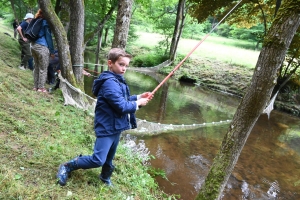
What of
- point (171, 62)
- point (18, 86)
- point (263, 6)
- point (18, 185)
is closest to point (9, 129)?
point (18, 185)

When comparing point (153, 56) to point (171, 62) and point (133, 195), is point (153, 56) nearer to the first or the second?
point (171, 62)

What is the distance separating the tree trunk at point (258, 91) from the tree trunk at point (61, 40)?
376 centimetres

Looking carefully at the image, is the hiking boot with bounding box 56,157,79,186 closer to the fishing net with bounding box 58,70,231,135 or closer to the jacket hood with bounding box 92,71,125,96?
the jacket hood with bounding box 92,71,125,96

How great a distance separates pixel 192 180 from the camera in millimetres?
4152

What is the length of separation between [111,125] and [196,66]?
48.2 ft

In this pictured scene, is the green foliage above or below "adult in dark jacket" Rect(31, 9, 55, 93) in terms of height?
below

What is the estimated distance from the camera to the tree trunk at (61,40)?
15.8 feet

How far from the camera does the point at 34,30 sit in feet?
15.3

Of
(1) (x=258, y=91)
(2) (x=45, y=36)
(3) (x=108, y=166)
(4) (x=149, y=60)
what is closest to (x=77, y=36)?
(2) (x=45, y=36)

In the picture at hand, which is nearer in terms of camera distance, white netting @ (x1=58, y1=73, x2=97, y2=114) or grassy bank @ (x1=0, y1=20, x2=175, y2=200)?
grassy bank @ (x1=0, y1=20, x2=175, y2=200)

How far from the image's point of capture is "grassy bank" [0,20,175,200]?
2.10 m

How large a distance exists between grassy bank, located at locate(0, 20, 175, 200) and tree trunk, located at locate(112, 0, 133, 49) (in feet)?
5.26

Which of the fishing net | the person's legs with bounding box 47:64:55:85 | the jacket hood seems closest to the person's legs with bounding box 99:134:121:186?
the jacket hood

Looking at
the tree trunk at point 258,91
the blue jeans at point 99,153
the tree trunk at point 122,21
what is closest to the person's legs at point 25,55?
the tree trunk at point 122,21
